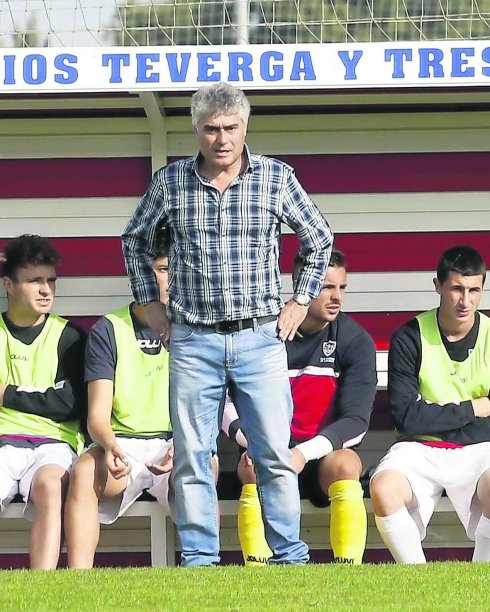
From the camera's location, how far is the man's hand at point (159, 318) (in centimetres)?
506

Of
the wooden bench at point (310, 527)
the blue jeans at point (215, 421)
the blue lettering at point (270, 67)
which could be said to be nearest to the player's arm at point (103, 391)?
the blue jeans at point (215, 421)

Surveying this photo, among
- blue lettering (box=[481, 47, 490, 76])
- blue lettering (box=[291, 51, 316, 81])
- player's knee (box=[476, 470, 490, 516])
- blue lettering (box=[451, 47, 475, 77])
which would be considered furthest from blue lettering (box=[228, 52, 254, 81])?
player's knee (box=[476, 470, 490, 516])

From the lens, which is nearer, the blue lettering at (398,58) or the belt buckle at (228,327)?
the belt buckle at (228,327)

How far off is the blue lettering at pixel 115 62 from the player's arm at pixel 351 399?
1.57 m

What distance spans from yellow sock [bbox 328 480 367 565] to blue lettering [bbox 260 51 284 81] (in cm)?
186

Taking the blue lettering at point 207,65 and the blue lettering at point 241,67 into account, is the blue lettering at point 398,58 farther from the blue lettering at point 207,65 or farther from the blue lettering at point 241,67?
the blue lettering at point 207,65

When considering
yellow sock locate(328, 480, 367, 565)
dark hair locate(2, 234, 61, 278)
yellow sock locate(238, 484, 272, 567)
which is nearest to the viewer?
yellow sock locate(328, 480, 367, 565)

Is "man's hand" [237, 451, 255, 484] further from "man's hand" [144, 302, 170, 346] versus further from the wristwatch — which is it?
the wristwatch

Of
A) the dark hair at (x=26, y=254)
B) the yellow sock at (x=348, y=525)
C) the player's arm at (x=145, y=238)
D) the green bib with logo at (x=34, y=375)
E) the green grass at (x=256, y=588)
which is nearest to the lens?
the green grass at (x=256, y=588)

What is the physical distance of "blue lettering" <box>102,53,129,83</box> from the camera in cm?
587

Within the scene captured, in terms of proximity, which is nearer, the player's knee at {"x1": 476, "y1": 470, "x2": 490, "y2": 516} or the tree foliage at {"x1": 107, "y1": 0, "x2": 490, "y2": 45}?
the player's knee at {"x1": 476, "y1": 470, "x2": 490, "y2": 516}

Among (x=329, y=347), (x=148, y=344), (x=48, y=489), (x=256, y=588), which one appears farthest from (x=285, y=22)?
(x=256, y=588)

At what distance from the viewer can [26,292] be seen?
245 inches

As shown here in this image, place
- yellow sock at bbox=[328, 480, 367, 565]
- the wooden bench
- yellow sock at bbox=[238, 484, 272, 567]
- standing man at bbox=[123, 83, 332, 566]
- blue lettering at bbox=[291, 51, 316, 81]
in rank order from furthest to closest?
the wooden bench, blue lettering at bbox=[291, 51, 316, 81], yellow sock at bbox=[238, 484, 272, 567], yellow sock at bbox=[328, 480, 367, 565], standing man at bbox=[123, 83, 332, 566]
